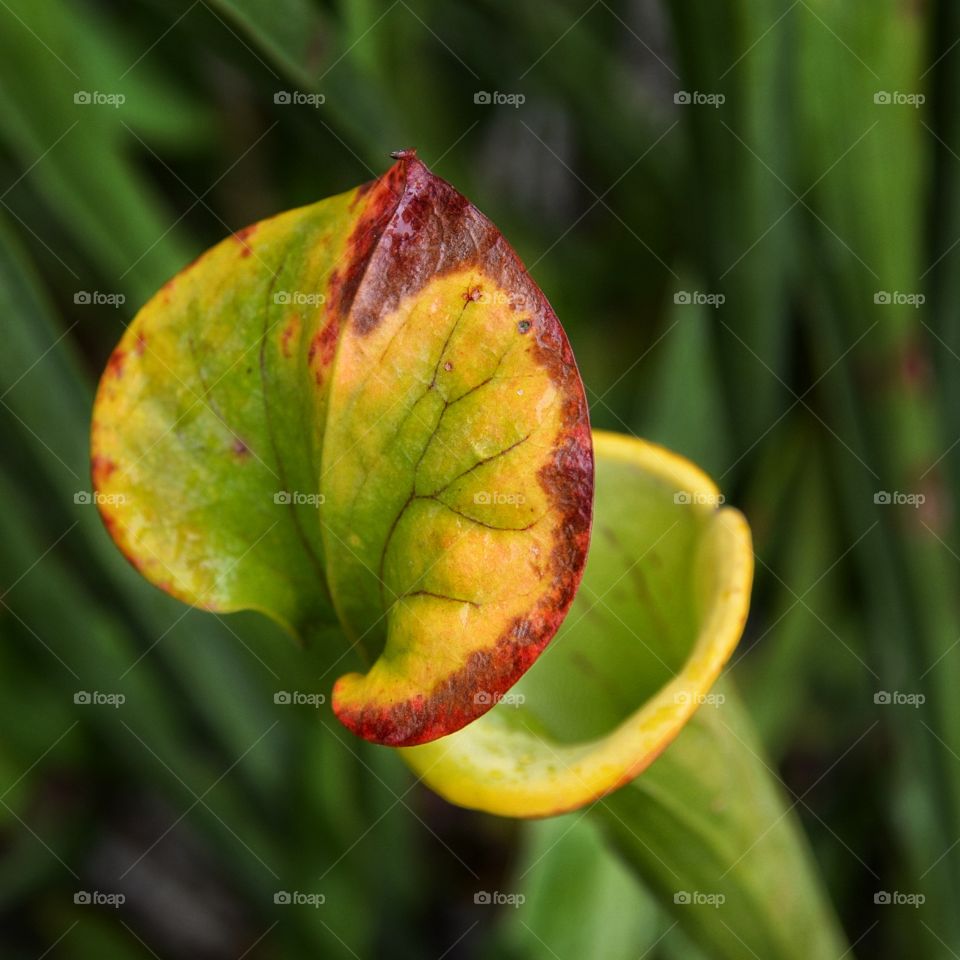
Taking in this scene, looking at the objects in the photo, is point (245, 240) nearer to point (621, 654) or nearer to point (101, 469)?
point (101, 469)

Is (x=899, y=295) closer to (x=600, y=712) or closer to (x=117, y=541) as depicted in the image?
(x=600, y=712)

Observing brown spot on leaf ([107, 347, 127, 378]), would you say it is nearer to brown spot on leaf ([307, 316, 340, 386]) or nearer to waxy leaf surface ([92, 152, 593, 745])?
waxy leaf surface ([92, 152, 593, 745])

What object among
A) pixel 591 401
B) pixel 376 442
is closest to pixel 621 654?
pixel 376 442

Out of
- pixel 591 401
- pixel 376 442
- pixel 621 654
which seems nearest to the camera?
pixel 376 442

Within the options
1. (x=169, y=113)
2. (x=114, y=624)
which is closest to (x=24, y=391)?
(x=114, y=624)

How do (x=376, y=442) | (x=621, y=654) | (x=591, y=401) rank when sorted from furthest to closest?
(x=591, y=401) → (x=621, y=654) → (x=376, y=442)

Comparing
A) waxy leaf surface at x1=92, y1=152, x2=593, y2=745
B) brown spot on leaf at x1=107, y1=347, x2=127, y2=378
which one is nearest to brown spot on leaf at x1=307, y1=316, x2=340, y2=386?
waxy leaf surface at x1=92, y1=152, x2=593, y2=745

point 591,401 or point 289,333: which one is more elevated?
point 289,333

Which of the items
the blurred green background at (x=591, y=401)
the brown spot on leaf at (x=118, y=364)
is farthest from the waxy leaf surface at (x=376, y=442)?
the blurred green background at (x=591, y=401)
